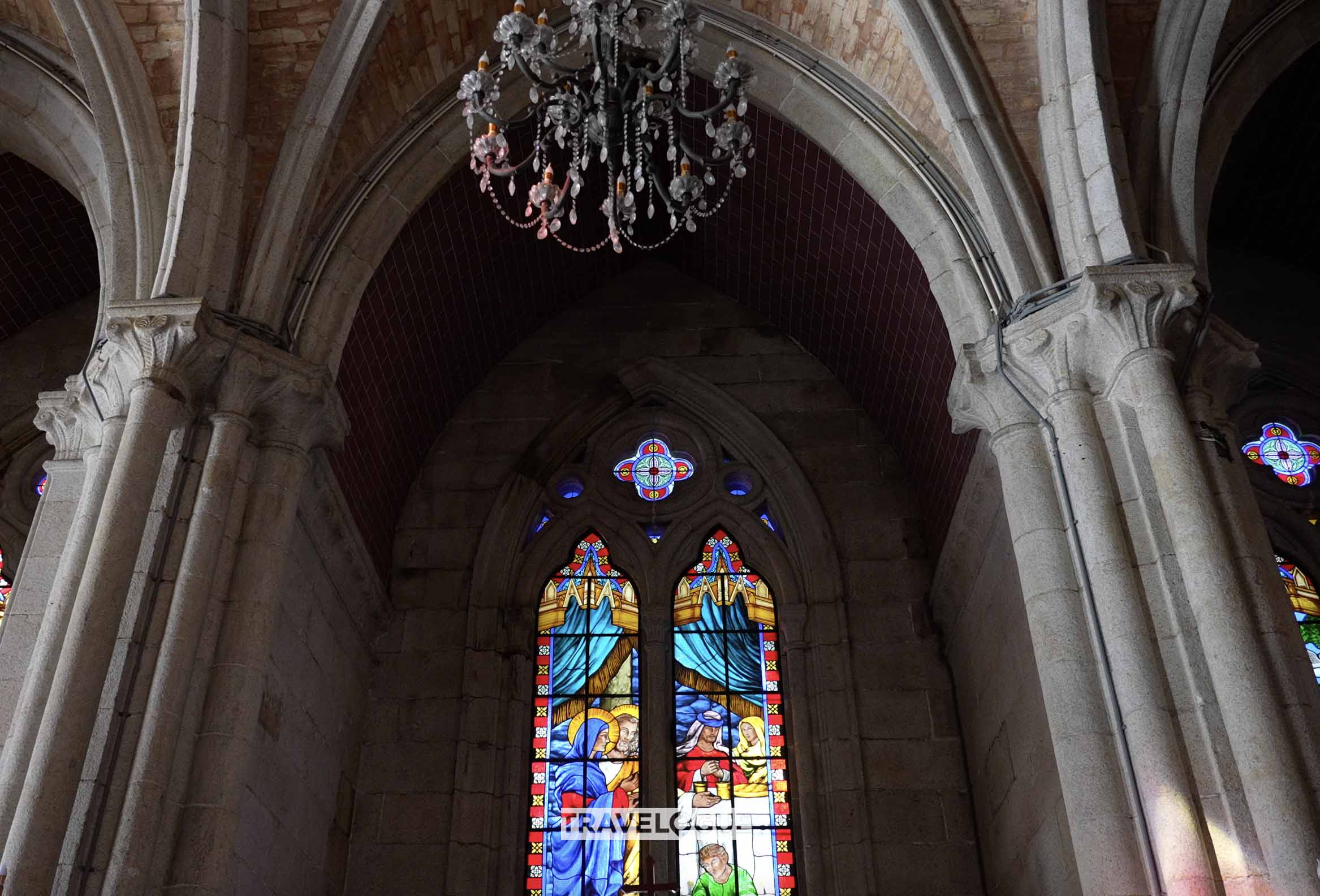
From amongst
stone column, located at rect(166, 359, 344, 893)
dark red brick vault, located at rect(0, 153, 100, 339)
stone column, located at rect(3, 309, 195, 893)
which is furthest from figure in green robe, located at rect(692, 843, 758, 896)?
dark red brick vault, located at rect(0, 153, 100, 339)

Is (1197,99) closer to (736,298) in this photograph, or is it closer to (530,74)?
(530,74)

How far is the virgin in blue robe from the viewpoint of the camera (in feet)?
27.8

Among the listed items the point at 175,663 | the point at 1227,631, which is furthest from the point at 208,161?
the point at 1227,631

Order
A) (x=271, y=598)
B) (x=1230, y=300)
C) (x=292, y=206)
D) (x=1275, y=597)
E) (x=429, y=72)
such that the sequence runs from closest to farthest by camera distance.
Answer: (x=1275, y=597) < (x=271, y=598) < (x=292, y=206) < (x=429, y=72) < (x=1230, y=300)

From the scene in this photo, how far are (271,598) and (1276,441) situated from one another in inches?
288

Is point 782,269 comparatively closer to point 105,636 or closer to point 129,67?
point 129,67

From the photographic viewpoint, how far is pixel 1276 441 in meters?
9.88

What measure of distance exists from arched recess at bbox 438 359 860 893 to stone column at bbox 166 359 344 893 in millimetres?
2493

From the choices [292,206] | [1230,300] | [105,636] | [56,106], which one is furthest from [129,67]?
[1230,300]

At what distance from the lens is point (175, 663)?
19.6ft

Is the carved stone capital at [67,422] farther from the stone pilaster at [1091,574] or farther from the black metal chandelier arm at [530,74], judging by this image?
the stone pilaster at [1091,574]

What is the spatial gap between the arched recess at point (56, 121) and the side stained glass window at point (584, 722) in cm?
388

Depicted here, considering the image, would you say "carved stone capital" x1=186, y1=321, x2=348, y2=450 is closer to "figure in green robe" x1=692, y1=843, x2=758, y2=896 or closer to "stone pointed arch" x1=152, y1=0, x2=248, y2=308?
"stone pointed arch" x1=152, y1=0, x2=248, y2=308

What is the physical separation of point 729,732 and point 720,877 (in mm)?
1007
